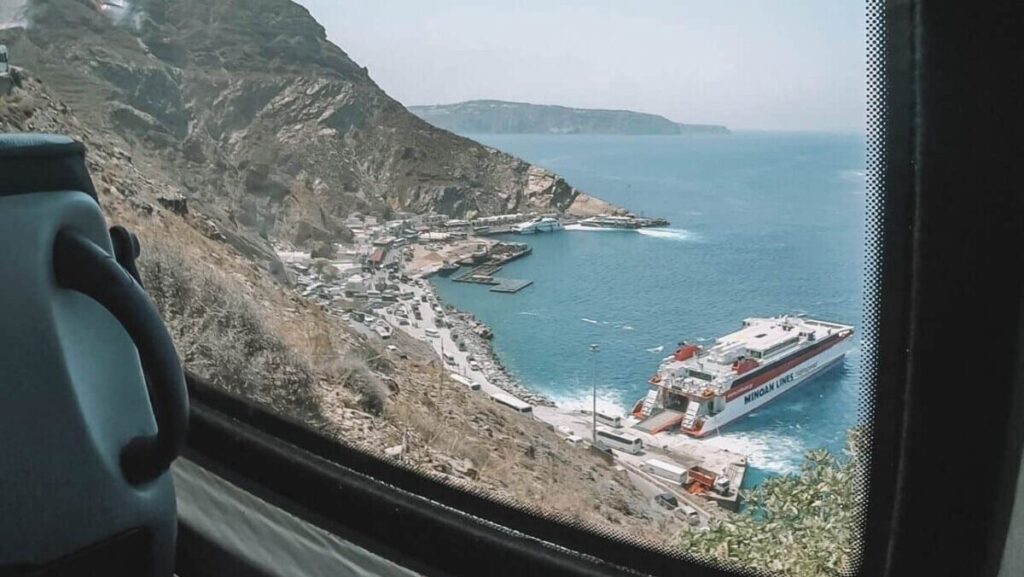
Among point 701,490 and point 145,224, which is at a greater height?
point 145,224

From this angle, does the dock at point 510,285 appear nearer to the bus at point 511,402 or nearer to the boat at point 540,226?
the boat at point 540,226

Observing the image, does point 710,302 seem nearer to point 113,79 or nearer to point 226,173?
point 226,173

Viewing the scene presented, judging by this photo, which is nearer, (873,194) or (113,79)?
(873,194)

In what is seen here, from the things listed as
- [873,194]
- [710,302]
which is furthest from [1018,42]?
[710,302]

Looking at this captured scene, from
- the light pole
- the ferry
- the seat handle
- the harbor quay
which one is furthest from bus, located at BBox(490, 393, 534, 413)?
the seat handle

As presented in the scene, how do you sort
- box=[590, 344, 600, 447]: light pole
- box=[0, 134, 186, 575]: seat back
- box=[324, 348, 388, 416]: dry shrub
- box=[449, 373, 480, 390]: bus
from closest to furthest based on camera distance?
box=[0, 134, 186, 575]: seat back → box=[590, 344, 600, 447]: light pole → box=[449, 373, 480, 390]: bus → box=[324, 348, 388, 416]: dry shrub

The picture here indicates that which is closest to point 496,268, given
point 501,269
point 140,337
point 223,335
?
point 501,269

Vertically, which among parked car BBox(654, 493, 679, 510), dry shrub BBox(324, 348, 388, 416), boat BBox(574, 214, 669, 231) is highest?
boat BBox(574, 214, 669, 231)

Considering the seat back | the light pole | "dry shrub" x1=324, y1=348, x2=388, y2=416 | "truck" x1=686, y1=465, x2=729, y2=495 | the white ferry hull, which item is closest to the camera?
the seat back

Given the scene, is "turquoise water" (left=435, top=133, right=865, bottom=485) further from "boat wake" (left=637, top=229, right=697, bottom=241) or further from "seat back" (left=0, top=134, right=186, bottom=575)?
"seat back" (left=0, top=134, right=186, bottom=575)
